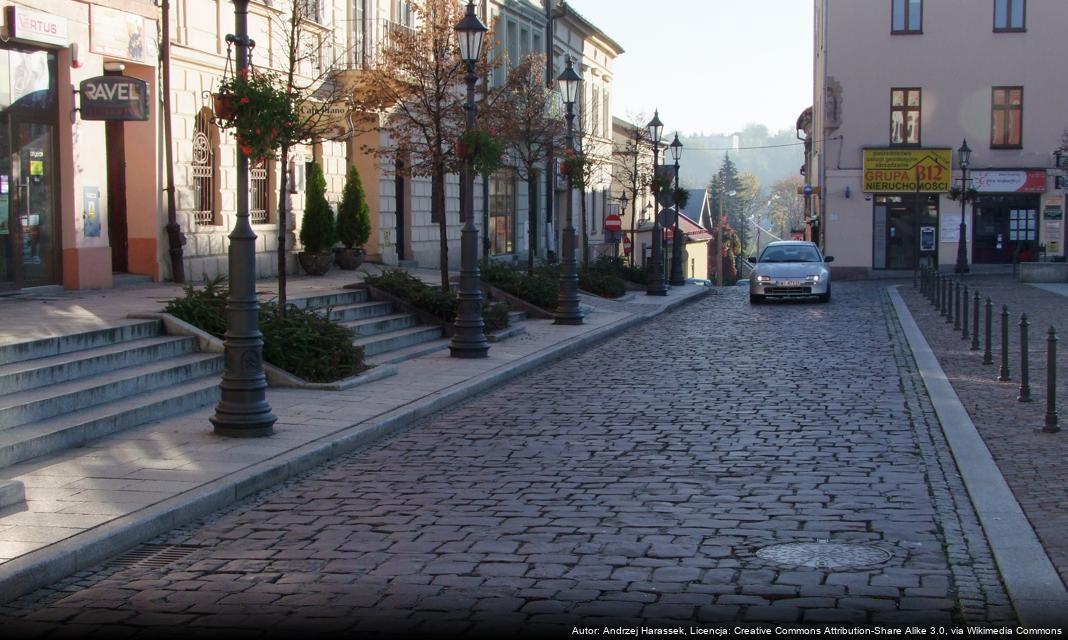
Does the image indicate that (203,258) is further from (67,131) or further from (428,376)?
(428,376)

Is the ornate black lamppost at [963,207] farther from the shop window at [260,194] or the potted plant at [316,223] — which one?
the shop window at [260,194]

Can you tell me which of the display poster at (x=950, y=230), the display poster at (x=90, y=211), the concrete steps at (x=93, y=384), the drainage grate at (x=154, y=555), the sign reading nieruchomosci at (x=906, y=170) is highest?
the sign reading nieruchomosci at (x=906, y=170)

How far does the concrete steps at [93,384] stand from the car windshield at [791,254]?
65.6ft

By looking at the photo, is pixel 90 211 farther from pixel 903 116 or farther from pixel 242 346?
pixel 903 116

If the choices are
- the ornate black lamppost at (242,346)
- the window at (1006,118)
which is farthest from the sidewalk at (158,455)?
the window at (1006,118)

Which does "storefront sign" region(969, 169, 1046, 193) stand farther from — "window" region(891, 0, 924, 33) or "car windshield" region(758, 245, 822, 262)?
"car windshield" region(758, 245, 822, 262)

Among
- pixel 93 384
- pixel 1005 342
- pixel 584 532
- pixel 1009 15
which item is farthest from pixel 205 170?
pixel 1009 15

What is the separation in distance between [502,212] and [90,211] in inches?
845

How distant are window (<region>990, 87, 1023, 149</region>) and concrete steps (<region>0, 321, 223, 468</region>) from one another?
3994 cm

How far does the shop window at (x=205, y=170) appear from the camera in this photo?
21547mm

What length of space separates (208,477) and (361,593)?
3009 millimetres

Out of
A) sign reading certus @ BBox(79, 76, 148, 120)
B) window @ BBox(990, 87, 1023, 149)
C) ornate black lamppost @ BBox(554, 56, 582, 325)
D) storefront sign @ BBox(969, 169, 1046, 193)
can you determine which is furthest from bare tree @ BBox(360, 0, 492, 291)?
window @ BBox(990, 87, 1023, 149)

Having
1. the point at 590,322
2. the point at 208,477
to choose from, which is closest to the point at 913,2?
the point at 590,322

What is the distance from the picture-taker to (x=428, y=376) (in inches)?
597
